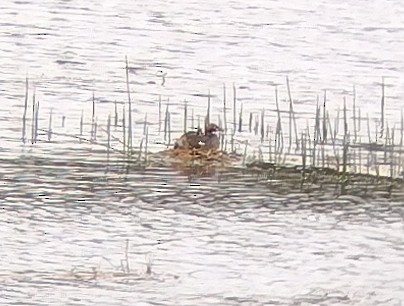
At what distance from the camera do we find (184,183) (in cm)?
99

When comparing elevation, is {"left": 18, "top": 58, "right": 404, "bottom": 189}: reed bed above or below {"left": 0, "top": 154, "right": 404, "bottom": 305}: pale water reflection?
above

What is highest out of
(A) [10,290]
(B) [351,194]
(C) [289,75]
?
(C) [289,75]

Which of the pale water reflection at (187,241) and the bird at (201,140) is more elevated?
the bird at (201,140)

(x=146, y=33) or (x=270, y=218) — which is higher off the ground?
(x=146, y=33)

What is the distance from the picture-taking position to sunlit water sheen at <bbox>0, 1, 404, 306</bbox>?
94 cm

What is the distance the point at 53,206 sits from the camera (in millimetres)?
981

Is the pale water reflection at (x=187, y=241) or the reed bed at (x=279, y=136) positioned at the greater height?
the reed bed at (x=279, y=136)

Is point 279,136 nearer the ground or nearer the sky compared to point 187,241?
nearer the sky

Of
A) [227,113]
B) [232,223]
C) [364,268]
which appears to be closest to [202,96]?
[227,113]

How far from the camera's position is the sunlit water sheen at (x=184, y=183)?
3.09ft

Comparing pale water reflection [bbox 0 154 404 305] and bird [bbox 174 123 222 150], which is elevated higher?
bird [bbox 174 123 222 150]

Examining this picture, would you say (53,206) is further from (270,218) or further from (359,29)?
(359,29)

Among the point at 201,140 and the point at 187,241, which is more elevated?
the point at 201,140

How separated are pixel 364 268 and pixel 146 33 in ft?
1.18
